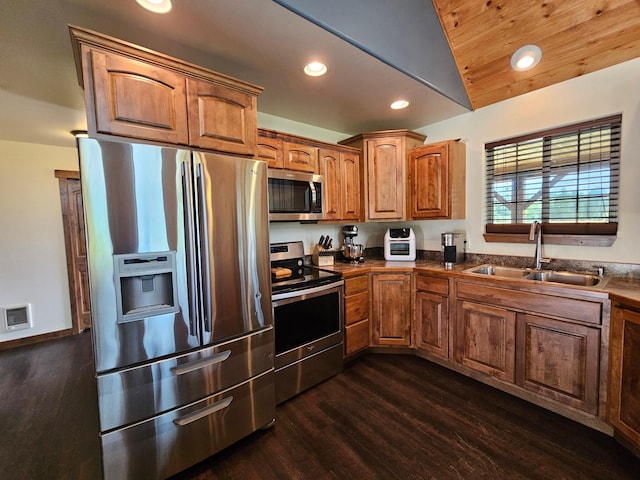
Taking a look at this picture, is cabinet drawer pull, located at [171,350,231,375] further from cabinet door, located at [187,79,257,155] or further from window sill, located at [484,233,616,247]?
window sill, located at [484,233,616,247]

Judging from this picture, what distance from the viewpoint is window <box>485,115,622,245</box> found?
2.04 metres

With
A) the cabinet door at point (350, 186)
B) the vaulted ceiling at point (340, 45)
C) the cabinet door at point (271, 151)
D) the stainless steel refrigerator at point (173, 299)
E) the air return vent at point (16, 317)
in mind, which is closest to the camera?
the stainless steel refrigerator at point (173, 299)

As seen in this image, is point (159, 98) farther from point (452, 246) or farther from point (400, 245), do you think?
point (452, 246)

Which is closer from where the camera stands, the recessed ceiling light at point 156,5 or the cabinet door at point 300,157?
the recessed ceiling light at point 156,5

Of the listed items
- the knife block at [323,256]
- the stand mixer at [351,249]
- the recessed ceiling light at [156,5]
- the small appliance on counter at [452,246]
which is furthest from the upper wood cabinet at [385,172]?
the recessed ceiling light at [156,5]

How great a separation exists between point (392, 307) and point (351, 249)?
2.43 feet

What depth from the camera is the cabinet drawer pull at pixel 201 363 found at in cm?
144

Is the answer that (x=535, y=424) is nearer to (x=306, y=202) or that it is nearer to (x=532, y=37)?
(x=306, y=202)

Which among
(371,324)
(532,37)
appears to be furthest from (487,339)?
(532,37)

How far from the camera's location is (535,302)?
1910mm

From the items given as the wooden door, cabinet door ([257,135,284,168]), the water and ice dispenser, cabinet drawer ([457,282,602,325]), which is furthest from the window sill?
the wooden door

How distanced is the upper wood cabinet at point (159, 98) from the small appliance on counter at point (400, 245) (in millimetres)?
1878

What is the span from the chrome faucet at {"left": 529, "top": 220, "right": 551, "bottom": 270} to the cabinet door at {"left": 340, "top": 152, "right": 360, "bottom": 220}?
156 cm

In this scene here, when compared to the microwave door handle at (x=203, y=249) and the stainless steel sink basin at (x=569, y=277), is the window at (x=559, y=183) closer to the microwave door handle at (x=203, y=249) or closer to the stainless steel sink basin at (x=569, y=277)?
the stainless steel sink basin at (x=569, y=277)
